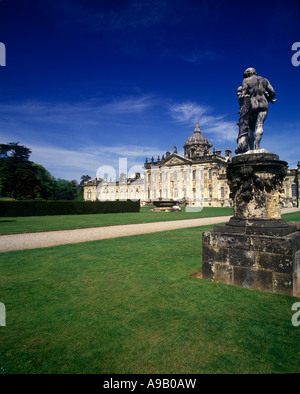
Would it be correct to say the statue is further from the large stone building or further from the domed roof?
the domed roof

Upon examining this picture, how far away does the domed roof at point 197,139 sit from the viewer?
2530 inches

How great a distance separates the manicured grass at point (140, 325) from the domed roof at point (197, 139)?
62515 millimetres

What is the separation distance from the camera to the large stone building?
54.2 meters

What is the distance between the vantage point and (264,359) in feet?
7.25

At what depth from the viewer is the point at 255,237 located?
13.0ft

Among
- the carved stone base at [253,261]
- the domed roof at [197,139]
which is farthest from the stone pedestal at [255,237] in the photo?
the domed roof at [197,139]

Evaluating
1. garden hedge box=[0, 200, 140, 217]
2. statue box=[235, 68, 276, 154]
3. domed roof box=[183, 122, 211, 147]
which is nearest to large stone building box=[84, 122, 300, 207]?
domed roof box=[183, 122, 211, 147]

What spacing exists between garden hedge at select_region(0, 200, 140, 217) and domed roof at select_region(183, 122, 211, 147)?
3652 cm

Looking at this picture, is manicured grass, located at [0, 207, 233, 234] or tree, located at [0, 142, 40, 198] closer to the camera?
manicured grass, located at [0, 207, 233, 234]
